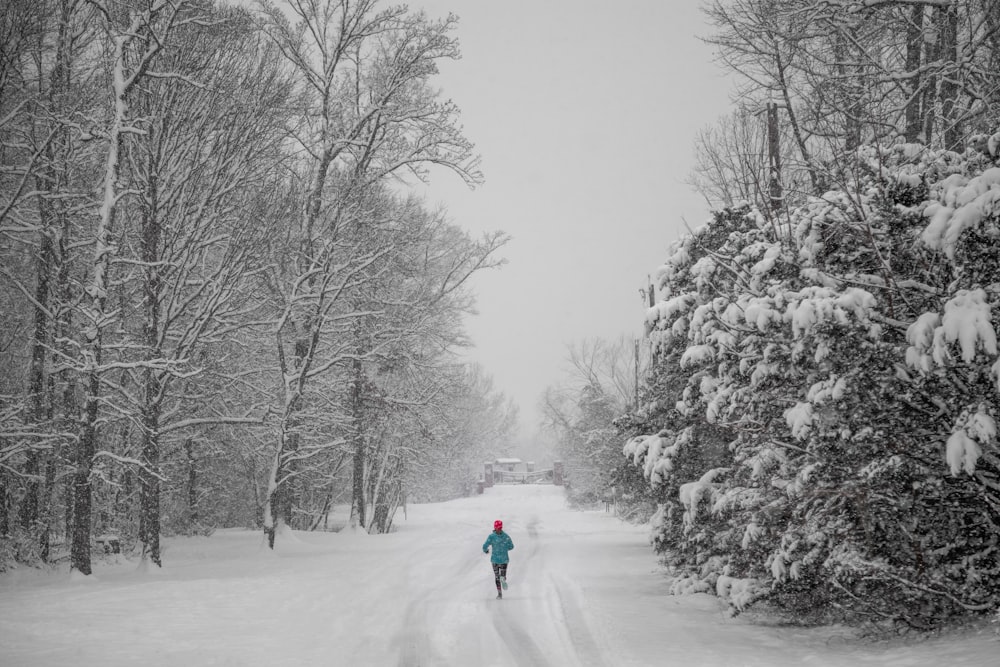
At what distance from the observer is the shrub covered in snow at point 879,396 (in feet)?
20.6

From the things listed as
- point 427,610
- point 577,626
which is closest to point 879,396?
point 577,626

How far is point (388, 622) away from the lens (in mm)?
9812

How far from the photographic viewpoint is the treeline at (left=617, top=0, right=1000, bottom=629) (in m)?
6.50

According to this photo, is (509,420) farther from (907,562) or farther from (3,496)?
(907,562)

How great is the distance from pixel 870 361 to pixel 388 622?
23.1ft

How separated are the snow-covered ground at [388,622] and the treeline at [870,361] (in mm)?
713

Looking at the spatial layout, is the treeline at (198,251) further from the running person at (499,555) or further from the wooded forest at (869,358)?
the wooded forest at (869,358)

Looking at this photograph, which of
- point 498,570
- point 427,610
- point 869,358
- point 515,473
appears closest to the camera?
point 869,358

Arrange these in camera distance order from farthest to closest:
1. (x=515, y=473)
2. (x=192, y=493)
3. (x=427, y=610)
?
(x=515, y=473)
(x=192, y=493)
(x=427, y=610)

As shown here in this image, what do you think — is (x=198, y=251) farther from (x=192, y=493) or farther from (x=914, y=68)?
(x=914, y=68)

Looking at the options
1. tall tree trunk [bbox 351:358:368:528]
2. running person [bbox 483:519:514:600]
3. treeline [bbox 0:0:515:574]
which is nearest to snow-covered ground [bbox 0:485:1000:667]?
running person [bbox 483:519:514:600]

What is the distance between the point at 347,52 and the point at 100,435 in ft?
39.5

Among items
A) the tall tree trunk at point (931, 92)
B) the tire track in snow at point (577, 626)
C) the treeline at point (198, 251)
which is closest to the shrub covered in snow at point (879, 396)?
the tire track in snow at point (577, 626)

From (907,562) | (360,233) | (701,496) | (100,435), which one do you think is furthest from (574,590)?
(100,435)
